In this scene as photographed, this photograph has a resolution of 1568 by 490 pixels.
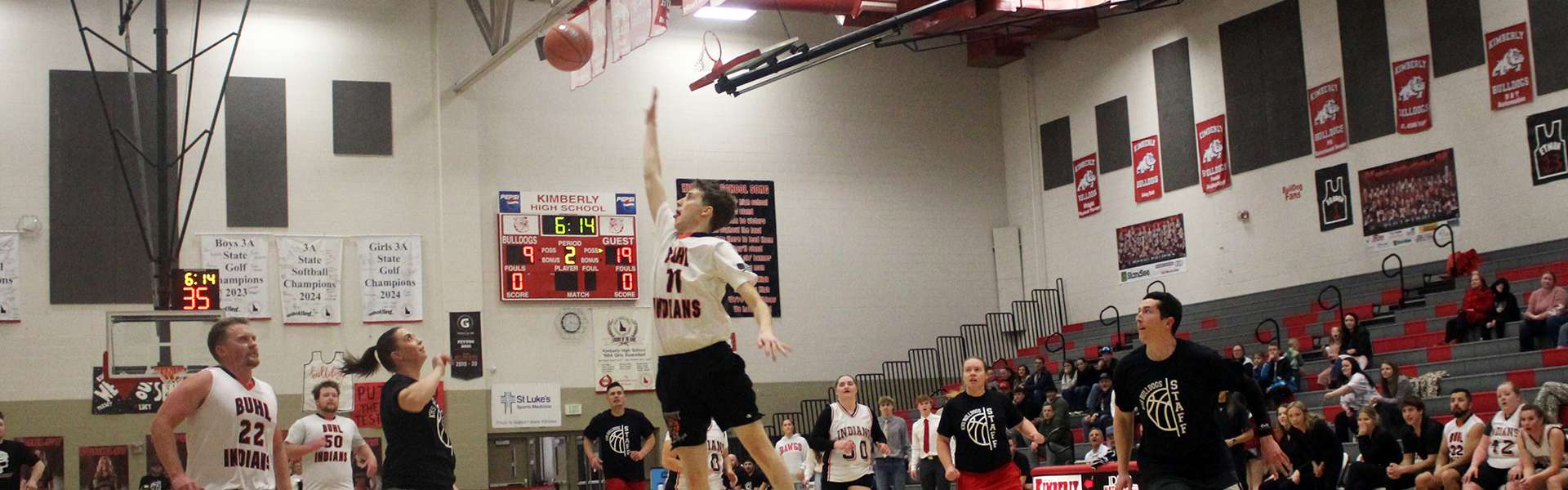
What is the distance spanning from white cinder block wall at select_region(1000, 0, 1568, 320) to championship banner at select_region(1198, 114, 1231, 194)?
5.4 inches

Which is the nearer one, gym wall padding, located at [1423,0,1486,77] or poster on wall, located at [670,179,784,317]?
gym wall padding, located at [1423,0,1486,77]

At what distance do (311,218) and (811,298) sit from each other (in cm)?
802

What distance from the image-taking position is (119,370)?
55.1ft

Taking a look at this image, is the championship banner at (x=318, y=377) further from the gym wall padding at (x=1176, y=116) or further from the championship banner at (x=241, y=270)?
the gym wall padding at (x=1176, y=116)

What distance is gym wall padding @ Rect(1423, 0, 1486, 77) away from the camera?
1972 centimetres

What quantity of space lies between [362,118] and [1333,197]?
14.0m

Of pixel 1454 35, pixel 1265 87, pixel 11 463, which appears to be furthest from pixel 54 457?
pixel 1454 35

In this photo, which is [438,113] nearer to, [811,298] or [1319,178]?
[811,298]

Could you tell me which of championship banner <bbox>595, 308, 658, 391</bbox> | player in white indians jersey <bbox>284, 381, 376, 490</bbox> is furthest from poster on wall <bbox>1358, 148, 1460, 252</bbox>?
player in white indians jersey <bbox>284, 381, 376, 490</bbox>

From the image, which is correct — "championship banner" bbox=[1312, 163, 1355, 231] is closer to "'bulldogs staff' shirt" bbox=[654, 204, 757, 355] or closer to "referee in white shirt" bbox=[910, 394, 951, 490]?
"referee in white shirt" bbox=[910, 394, 951, 490]

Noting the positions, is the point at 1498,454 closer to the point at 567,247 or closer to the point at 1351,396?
the point at 1351,396

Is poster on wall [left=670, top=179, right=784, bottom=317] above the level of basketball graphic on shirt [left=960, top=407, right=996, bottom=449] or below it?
above

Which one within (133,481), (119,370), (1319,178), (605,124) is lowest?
(133,481)

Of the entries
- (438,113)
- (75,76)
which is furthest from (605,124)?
(75,76)
